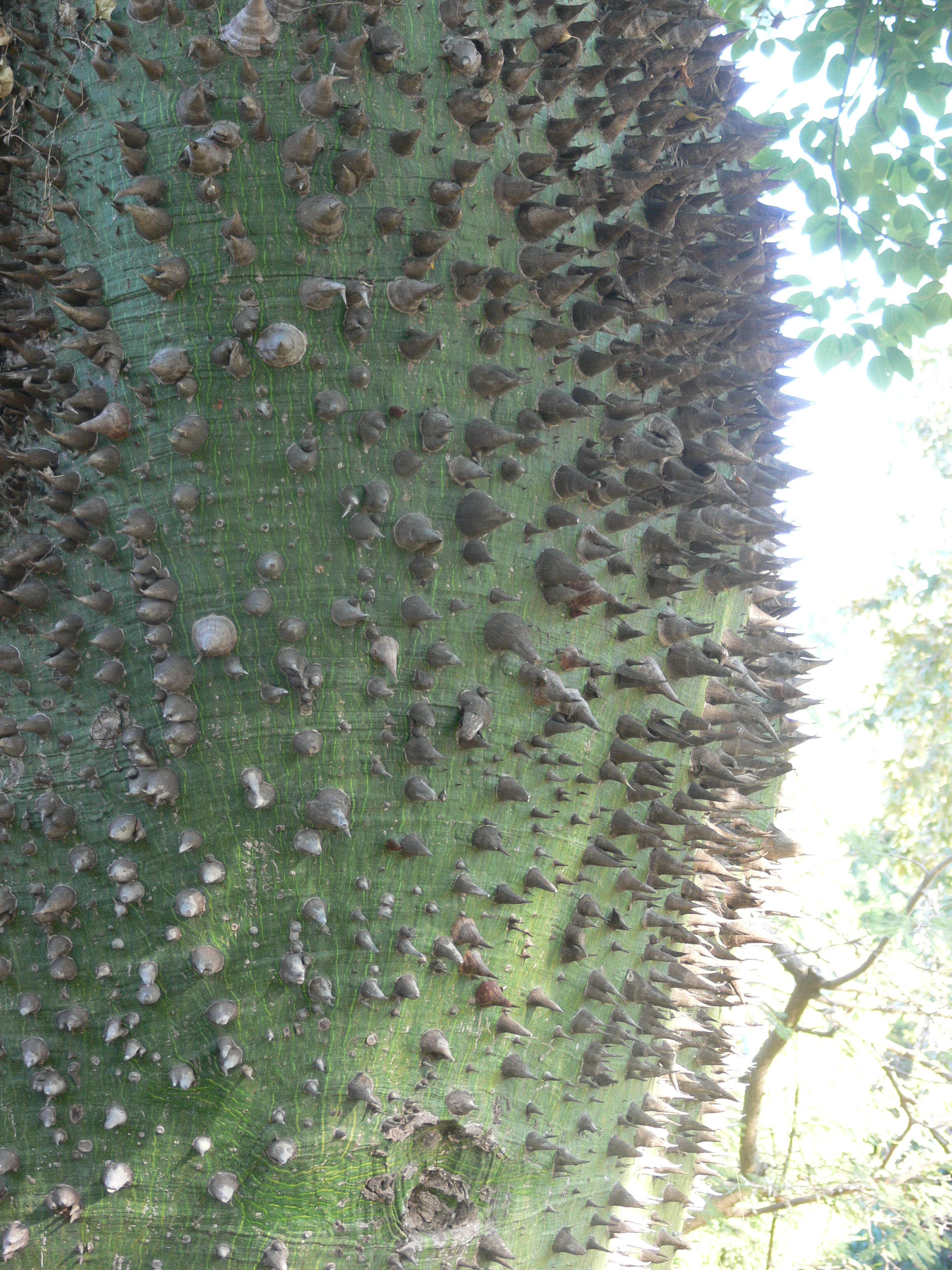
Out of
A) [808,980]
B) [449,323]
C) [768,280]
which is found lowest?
[808,980]

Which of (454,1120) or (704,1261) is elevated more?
(454,1120)

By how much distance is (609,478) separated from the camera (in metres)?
1.46

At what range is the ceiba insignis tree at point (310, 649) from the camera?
118cm

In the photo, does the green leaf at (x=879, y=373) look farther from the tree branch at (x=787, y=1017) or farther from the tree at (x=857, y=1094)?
the tree branch at (x=787, y=1017)

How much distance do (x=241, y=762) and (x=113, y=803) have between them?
171 millimetres

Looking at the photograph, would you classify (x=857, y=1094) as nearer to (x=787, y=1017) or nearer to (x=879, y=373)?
(x=787, y=1017)

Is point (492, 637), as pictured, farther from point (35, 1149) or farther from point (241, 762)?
point (35, 1149)

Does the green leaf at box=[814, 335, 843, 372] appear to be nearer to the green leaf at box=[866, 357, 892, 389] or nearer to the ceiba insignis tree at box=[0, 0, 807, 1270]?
the green leaf at box=[866, 357, 892, 389]

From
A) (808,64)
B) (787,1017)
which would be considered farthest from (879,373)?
(787,1017)

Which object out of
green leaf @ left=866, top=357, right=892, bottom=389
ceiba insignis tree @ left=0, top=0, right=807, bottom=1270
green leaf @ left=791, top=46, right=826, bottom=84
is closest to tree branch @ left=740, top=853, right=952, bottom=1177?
green leaf @ left=866, top=357, right=892, bottom=389

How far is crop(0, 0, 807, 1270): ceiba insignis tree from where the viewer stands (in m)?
1.18

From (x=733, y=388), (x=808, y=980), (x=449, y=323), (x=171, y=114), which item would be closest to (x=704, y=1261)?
(x=808, y=980)

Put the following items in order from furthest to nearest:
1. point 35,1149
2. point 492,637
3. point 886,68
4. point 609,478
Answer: point 886,68
point 609,478
point 492,637
point 35,1149

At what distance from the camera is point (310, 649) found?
123 cm
